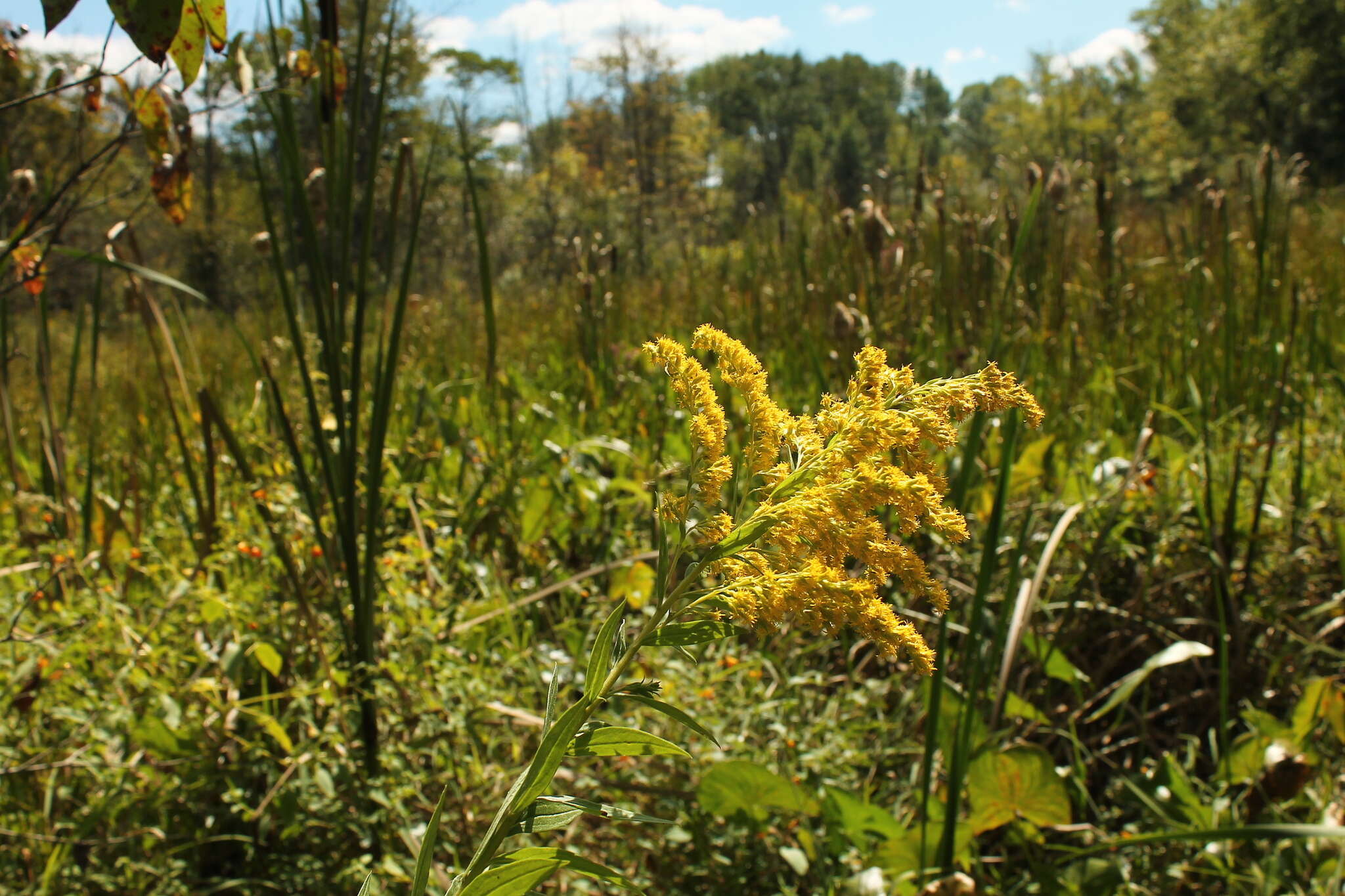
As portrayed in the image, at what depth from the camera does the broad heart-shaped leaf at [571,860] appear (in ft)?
1.61

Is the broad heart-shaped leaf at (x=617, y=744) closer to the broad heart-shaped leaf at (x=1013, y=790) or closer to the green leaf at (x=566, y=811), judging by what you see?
the green leaf at (x=566, y=811)

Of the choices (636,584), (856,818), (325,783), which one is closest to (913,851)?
(856,818)

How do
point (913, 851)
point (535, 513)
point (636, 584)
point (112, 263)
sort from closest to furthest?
1. point (112, 263)
2. point (913, 851)
3. point (636, 584)
4. point (535, 513)

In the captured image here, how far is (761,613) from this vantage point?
489 mm

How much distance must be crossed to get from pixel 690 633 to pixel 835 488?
0.12 metres

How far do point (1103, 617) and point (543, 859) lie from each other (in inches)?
73.2

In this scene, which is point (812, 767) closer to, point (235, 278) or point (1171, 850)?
point (1171, 850)

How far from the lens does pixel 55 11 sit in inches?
33.6

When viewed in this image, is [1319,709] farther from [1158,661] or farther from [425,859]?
[425,859]

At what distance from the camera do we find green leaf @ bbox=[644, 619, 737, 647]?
509 mm

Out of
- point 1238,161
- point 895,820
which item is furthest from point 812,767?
point 1238,161

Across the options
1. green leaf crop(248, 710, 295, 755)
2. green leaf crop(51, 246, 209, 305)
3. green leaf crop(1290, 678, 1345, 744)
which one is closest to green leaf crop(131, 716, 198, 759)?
green leaf crop(248, 710, 295, 755)

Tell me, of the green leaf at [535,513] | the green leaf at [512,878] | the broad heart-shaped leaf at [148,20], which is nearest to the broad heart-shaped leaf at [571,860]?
the green leaf at [512,878]

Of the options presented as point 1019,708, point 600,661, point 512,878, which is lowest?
point 1019,708
